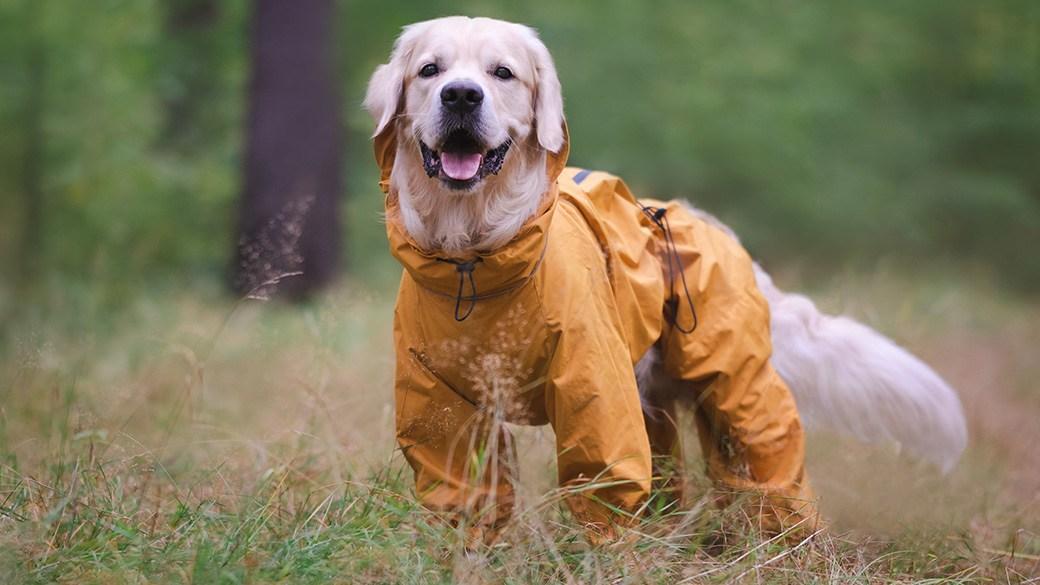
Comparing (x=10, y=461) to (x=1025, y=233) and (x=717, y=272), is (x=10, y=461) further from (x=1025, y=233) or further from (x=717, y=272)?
(x=1025, y=233)

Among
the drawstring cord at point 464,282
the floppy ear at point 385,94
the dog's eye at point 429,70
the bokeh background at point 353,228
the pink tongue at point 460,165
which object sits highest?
the dog's eye at point 429,70

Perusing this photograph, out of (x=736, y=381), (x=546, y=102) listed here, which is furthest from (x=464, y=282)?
(x=736, y=381)

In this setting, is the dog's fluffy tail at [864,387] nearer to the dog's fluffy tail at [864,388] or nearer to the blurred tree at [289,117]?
the dog's fluffy tail at [864,388]

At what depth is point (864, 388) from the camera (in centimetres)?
398

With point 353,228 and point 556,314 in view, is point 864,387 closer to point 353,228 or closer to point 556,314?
point 556,314

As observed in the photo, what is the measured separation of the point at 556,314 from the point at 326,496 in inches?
34.6

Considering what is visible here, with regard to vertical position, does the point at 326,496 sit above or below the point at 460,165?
below

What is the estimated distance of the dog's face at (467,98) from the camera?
3180 mm

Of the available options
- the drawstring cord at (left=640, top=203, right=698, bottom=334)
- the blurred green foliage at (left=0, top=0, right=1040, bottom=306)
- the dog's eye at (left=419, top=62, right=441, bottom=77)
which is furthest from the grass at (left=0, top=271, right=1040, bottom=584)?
the blurred green foliage at (left=0, top=0, right=1040, bottom=306)

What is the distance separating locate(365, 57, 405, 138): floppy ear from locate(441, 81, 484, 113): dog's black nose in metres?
0.31

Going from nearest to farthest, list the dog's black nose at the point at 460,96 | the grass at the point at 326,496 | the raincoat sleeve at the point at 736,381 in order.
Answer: the grass at the point at 326,496
the dog's black nose at the point at 460,96
the raincoat sleeve at the point at 736,381

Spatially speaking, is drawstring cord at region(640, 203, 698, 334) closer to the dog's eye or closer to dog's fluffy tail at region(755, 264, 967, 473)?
dog's fluffy tail at region(755, 264, 967, 473)

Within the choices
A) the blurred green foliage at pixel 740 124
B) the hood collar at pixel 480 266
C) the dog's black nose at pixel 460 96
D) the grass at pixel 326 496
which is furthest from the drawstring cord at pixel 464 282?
the blurred green foliage at pixel 740 124

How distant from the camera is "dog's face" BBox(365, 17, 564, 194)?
3.18 m
